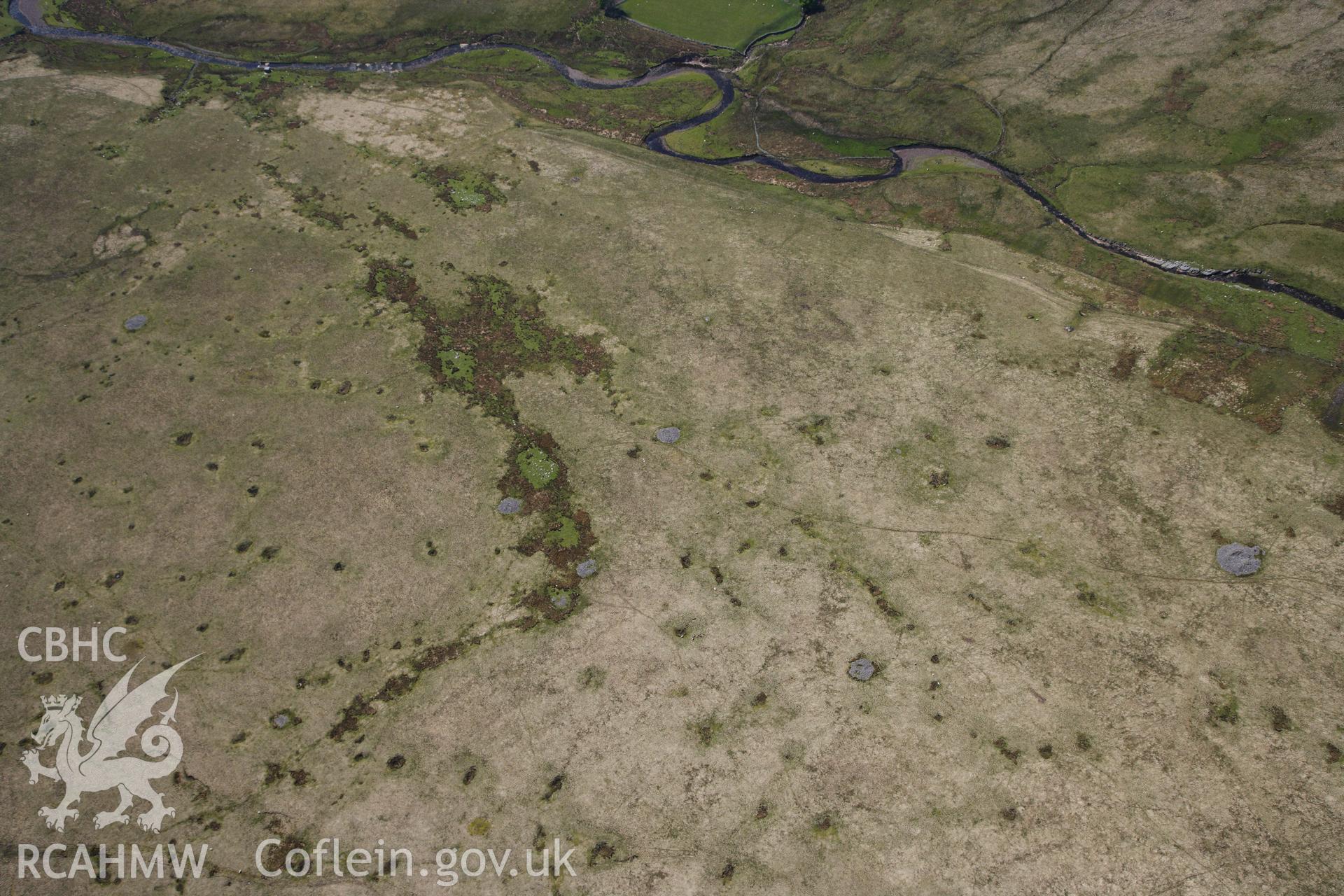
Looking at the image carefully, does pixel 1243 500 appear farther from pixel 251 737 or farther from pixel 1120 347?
pixel 251 737

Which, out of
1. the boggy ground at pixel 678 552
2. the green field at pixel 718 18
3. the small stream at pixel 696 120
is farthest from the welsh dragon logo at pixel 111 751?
the green field at pixel 718 18

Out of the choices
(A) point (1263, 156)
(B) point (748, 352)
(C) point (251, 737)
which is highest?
(A) point (1263, 156)

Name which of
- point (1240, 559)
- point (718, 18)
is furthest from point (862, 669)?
point (718, 18)

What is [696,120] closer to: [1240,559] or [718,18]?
[718,18]

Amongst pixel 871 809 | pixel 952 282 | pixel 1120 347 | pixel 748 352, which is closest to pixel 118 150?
pixel 748 352

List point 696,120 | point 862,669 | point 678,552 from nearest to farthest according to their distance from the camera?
point 862,669 → point 678,552 → point 696,120

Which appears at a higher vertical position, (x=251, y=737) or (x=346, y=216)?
(x=346, y=216)

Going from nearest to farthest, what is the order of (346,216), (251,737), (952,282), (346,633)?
1. (251,737)
2. (346,633)
3. (952,282)
4. (346,216)
